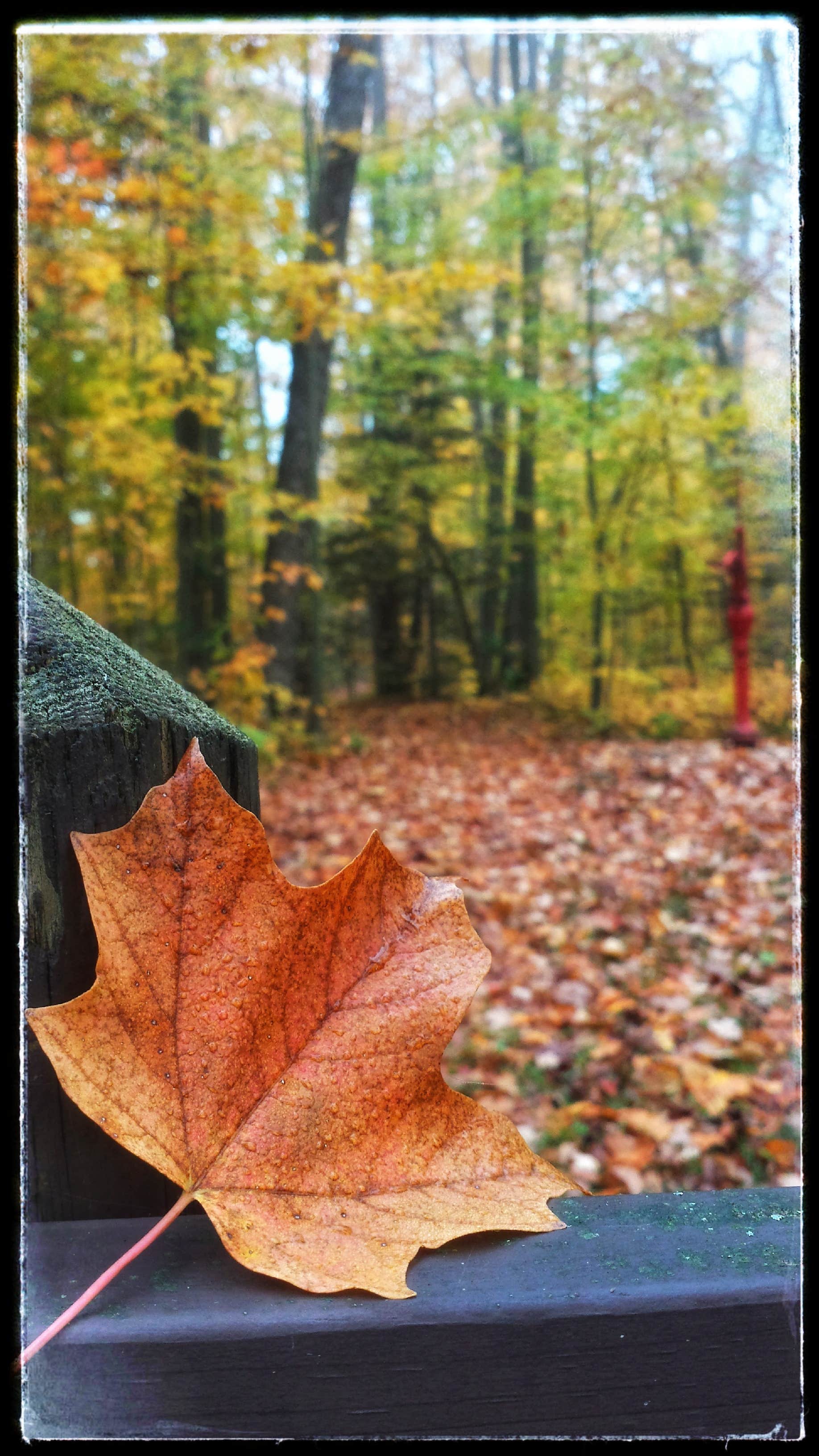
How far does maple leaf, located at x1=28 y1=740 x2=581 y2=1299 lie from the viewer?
1.28 ft

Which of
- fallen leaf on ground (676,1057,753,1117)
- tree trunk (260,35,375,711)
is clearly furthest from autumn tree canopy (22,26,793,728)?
Result: fallen leaf on ground (676,1057,753,1117)

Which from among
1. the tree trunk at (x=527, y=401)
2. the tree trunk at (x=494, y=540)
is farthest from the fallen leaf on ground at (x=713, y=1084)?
the tree trunk at (x=494, y=540)

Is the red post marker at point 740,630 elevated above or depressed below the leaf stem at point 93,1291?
above

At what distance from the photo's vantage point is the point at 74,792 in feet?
1.45

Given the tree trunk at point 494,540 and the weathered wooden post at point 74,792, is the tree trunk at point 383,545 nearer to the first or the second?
the tree trunk at point 494,540

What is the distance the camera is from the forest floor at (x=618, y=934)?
2.11 m

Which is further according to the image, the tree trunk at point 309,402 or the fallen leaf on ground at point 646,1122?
the tree trunk at point 309,402

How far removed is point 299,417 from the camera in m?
6.14

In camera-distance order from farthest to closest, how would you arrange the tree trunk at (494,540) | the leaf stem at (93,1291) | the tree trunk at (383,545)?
1. the tree trunk at (494,540)
2. the tree trunk at (383,545)
3. the leaf stem at (93,1291)

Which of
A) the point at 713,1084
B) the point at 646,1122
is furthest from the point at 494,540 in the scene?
the point at 646,1122

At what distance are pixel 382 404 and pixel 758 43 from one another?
30.6 feet

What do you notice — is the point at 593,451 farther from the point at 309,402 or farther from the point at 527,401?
the point at 309,402

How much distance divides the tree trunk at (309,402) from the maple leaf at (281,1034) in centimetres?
559

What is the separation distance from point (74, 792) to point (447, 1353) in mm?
329
